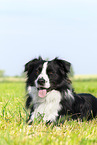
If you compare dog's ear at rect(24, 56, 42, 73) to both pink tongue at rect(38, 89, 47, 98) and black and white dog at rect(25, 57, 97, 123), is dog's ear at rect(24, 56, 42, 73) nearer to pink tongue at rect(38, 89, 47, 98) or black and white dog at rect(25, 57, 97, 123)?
black and white dog at rect(25, 57, 97, 123)

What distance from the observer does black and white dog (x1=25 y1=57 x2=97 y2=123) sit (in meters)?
5.07

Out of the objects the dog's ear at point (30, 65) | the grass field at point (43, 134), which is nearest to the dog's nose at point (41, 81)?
the dog's ear at point (30, 65)

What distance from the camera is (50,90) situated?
205 inches

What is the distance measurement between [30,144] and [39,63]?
2.31m

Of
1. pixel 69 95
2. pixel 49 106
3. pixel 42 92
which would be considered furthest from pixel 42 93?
pixel 69 95

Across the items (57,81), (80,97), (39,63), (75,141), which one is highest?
(39,63)

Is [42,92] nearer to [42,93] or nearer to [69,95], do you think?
[42,93]

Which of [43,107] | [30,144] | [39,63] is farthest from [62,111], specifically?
[30,144]

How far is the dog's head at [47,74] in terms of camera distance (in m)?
5.00

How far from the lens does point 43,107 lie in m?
5.30

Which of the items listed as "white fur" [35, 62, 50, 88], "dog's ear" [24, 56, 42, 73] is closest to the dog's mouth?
"white fur" [35, 62, 50, 88]

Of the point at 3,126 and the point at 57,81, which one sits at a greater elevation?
the point at 57,81

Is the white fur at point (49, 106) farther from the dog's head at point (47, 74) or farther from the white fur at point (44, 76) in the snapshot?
the white fur at point (44, 76)

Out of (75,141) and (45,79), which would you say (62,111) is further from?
(75,141)
